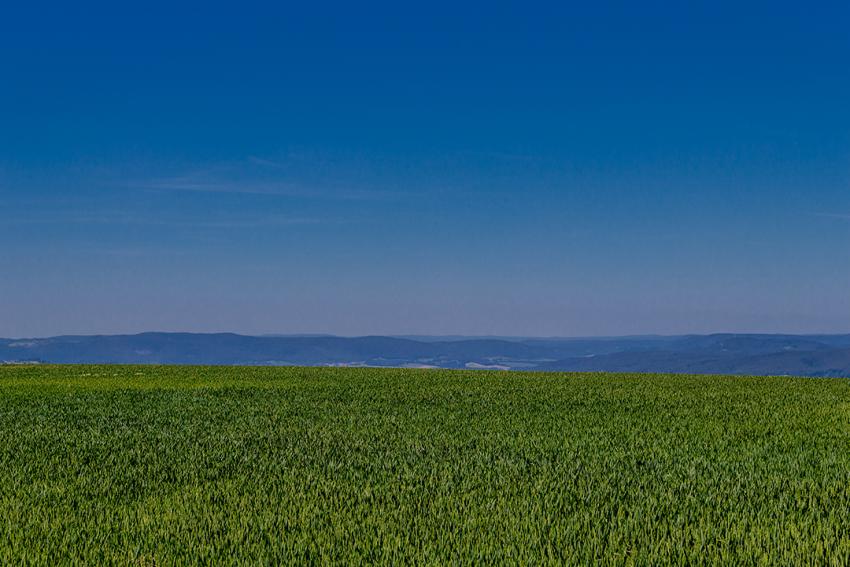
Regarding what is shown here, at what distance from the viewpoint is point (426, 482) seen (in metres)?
10.7

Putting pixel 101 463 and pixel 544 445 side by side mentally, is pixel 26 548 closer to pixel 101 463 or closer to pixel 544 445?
pixel 101 463

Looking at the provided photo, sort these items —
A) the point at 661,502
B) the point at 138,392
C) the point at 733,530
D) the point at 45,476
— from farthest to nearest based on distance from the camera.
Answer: the point at 138,392, the point at 45,476, the point at 661,502, the point at 733,530

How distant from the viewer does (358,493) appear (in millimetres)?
9938

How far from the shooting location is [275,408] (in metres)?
21.6

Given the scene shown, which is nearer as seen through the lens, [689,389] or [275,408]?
[275,408]

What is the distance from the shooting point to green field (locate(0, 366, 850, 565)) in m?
7.49

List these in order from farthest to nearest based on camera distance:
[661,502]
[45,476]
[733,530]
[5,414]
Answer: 1. [5,414]
2. [45,476]
3. [661,502]
4. [733,530]

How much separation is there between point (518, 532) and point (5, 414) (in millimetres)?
17659

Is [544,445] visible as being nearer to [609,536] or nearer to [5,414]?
[609,536]

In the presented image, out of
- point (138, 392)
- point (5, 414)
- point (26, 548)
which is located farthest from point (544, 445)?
point (138, 392)

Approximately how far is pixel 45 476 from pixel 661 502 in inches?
350

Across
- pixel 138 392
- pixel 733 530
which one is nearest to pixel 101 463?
pixel 733 530

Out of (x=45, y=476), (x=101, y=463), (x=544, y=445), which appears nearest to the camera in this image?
(x=45, y=476)

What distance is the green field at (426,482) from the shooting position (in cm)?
749
